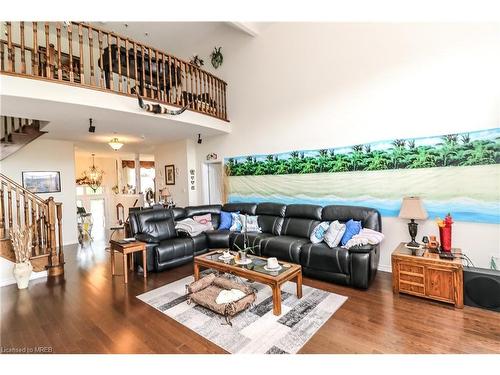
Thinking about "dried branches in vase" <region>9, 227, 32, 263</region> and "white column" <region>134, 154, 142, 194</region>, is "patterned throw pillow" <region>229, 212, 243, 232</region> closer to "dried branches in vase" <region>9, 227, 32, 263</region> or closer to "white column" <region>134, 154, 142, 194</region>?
"dried branches in vase" <region>9, 227, 32, 263</region>

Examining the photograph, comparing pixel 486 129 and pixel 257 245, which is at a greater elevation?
pixel 486 129

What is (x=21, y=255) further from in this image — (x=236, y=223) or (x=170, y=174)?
(x=170, y=174)

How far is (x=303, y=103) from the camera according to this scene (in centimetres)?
478

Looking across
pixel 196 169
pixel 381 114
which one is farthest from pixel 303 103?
pixel 196 169

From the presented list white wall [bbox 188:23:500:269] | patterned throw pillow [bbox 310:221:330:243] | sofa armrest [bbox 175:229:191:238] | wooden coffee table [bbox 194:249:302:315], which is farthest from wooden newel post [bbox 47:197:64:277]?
patterned throw pillow [bbox 310:221:330:243]

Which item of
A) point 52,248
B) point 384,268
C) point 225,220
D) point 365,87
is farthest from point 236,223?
point 365,87

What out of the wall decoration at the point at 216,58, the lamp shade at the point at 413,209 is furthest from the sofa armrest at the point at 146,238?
the wall decoration at the point at 216,58

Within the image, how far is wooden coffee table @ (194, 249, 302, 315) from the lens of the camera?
2.57 m

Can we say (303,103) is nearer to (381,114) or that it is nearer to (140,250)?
(381,114)

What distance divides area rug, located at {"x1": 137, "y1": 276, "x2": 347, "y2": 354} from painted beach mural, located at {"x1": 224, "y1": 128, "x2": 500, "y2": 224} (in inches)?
73.4

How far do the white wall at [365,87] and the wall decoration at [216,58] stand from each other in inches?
9.0

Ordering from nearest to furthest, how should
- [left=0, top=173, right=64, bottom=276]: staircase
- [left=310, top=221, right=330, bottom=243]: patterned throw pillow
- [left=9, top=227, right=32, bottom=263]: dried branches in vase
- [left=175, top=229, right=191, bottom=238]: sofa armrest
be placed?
[left=9, top=227, right=32, bottom=263]: dried branches in vase < [left=310, top=221, right=330, bottom=243]: patterned throw pillow < [left=0, top=173, right=64, bottom=276]: staircase < [left=175, top=229, right=191, bottom=238]: sofa armrest

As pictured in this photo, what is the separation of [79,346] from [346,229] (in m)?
3.28

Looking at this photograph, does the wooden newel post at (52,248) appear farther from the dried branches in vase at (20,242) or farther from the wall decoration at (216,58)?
the wall decoration at (216,58)
